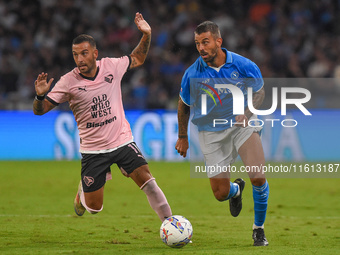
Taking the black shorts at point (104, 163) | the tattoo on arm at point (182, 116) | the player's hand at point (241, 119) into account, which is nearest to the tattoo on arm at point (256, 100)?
the player's hand at point (241, 119)

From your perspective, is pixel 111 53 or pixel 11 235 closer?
pixel 11 235

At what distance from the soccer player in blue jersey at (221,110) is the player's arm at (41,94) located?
1.51 m

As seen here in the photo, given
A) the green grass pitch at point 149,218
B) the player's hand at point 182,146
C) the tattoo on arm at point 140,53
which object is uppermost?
the tattoo on arm at point 140,53

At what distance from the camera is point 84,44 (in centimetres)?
716

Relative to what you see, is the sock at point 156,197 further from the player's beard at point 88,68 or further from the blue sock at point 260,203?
the player's beard at point 88,68

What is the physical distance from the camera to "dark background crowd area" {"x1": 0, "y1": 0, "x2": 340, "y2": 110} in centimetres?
1730

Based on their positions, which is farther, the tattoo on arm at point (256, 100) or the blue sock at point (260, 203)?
the tattoo on arm at point (256, 100)

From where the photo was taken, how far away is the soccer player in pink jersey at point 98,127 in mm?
7113

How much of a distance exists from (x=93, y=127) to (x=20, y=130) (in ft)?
29.4

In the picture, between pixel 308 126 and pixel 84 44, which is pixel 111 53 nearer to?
pixel 308 126

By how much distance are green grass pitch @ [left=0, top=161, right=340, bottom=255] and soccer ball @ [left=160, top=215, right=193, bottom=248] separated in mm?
99

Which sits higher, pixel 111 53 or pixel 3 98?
pixel 111 53

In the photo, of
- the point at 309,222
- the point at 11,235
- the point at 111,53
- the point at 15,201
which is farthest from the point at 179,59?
the point at 11,235

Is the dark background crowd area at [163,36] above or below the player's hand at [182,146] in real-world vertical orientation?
above
